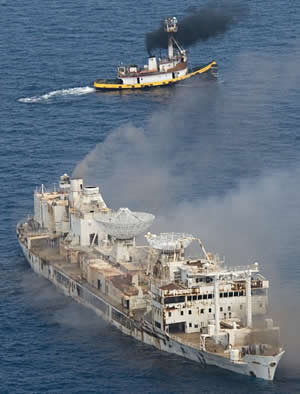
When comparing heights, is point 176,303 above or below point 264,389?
above

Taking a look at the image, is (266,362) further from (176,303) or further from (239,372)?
(176,303)

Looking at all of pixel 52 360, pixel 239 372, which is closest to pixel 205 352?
pixel 239 372

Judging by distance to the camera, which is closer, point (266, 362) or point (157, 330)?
point (266, 362)

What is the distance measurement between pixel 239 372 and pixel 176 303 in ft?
49.6

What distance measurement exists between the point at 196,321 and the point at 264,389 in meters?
18.7

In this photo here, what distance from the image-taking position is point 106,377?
191m

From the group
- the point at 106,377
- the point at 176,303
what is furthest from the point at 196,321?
the point at 106,377

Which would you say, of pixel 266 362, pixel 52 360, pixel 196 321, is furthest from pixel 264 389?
pixel 52 360

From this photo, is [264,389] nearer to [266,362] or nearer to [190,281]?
[266,362]

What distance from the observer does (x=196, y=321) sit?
199 m

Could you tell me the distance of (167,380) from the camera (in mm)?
188375

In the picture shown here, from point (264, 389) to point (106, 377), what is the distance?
22474 millimetres

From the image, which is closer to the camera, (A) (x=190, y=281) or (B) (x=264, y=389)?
(B) (x=264, y=389)

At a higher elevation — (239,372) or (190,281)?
(190,281)
